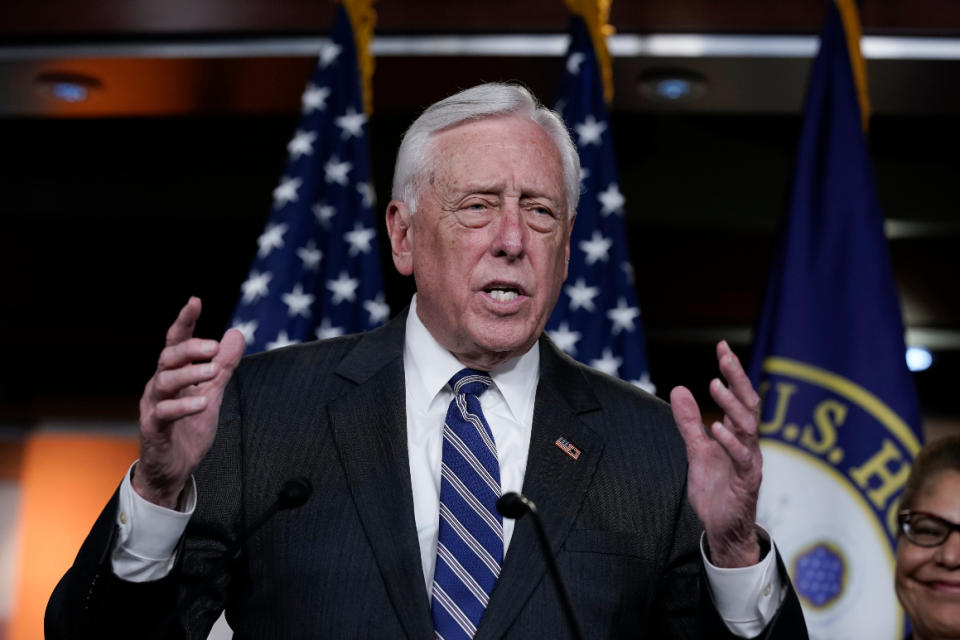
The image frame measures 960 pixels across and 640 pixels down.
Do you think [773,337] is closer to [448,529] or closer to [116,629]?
[448,529]

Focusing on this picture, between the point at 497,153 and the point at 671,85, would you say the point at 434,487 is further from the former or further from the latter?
the point at 671,85

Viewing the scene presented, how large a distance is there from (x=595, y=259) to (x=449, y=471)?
1.54 metres

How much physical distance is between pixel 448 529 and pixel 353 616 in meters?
0.19

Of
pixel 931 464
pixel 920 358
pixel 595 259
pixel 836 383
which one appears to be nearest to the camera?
pixel 931 464

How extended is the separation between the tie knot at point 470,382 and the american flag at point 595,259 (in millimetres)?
1244

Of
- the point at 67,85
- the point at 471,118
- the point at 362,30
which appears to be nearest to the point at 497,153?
the point at 471,118

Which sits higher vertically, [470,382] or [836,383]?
[836,383]

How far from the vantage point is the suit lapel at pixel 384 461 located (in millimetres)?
1579

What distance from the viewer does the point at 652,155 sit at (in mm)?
4695

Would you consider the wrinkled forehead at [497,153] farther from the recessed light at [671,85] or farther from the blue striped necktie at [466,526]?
the recessed light at [671,85]

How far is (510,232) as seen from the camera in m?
1.84

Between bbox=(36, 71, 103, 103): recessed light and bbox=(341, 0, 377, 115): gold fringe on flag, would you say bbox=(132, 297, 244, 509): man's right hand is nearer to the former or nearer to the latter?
bbox=(341, 0, 377, 115): gold fringe on flag

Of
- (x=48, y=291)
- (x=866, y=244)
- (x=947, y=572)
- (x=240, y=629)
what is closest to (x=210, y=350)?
(x=240, y=629)

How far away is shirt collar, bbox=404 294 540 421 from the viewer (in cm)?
186
